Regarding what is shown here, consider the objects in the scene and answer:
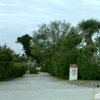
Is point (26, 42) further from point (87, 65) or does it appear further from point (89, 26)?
point (87, 65)

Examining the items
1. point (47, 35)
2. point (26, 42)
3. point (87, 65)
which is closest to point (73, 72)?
point (87, 65)

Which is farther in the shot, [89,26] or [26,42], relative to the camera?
[26,42]

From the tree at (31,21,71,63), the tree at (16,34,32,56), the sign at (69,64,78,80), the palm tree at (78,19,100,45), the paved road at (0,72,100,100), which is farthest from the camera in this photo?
the tree at (16,34,32,56)

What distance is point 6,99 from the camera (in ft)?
38.9

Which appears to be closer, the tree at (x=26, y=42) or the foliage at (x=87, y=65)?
the foliage at (x=87, y=65)

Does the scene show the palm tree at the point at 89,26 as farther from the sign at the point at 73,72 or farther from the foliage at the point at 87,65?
the sign at the point at 73,72

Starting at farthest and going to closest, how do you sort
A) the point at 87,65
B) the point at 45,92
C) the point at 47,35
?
the point at 47,35
the point at 87,65
the point at 45,92

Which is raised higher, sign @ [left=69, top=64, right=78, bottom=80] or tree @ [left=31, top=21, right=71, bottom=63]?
tree @ [left=31, top=21, right=71, bottom=63]

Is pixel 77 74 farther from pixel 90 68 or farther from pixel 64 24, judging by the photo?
pixel 64 24

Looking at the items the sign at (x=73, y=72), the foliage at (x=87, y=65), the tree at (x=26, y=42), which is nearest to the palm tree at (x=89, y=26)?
the foliage at (x=87, y=65)

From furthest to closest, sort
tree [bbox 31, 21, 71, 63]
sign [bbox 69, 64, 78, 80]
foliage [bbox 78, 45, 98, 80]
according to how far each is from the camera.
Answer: tree [bbox 31, 21, 71, 63] < sign [bbox 69, 64, 78, 80] < foliage [bbox 78, 45, 98, 80]

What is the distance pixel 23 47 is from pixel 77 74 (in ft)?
254

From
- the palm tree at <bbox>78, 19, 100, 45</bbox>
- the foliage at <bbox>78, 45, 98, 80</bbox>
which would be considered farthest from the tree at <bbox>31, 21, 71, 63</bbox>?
the foliage at <bbox>78, 45, 98, 80</bbox>

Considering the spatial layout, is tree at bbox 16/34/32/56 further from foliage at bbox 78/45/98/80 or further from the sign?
the sign
